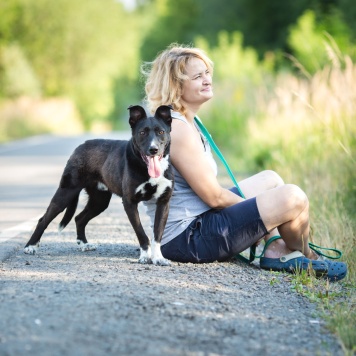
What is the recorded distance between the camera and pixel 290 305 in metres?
4.28

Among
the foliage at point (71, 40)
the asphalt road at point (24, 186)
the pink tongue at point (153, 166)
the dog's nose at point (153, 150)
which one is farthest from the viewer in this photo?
the foliage at point (71, 40)

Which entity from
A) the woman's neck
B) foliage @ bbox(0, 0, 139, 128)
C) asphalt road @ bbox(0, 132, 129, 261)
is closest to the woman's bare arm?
the woman's neck

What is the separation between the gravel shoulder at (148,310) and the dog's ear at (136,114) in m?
1.03

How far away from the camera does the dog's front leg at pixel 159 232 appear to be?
510 cm

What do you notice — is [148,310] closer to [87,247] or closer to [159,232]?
[159,232]

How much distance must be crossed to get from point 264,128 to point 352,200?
5635mm

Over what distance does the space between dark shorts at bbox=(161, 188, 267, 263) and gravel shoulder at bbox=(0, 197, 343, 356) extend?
0.10 meters

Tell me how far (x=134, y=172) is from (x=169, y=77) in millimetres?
785

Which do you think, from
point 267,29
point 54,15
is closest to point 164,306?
point 267,29

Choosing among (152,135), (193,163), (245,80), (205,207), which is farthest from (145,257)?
(245,80)

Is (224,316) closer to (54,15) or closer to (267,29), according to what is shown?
(267,29)

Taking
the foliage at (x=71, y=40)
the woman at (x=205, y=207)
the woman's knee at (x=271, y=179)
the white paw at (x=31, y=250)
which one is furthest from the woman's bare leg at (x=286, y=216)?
the foliage at (x=71, y=40)

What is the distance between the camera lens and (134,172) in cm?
514

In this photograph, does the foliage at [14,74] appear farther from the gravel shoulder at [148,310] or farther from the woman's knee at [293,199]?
the woman's knee at [293,199]
